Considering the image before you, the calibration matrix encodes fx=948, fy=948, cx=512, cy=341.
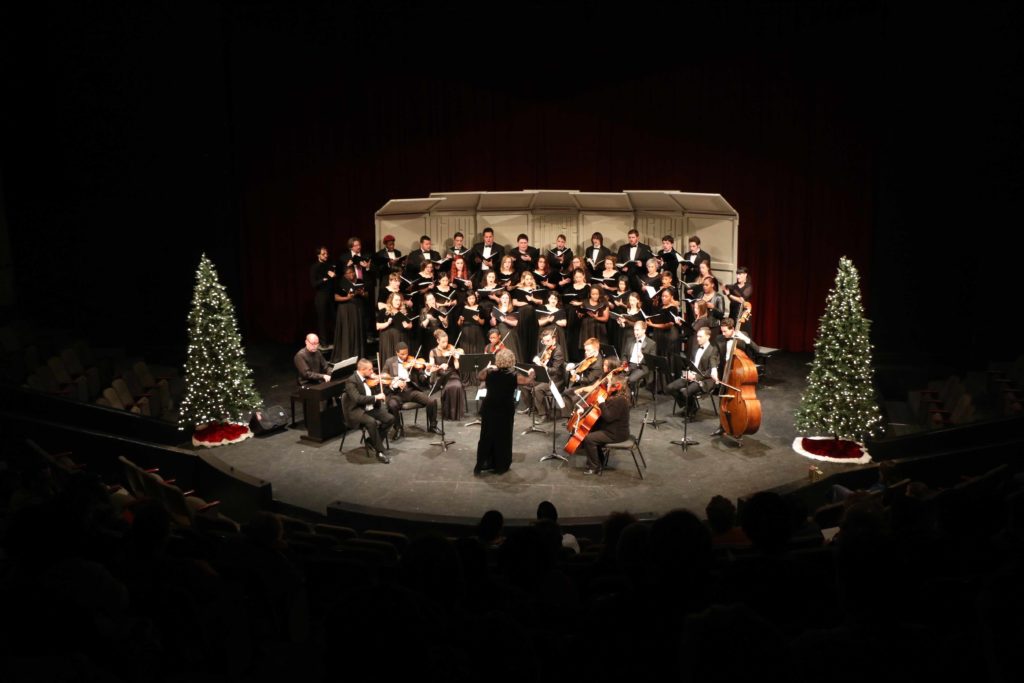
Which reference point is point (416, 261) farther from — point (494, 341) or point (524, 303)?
point (494, 341)

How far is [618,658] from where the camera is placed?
3254 millimetres

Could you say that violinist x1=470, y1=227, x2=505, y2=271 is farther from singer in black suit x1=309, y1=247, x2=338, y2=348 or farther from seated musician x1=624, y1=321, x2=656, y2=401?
seated musician x1=624, y1=321, x2=656, y2=401

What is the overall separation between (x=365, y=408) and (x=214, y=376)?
2.01 meters

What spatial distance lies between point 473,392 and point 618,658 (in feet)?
32.1

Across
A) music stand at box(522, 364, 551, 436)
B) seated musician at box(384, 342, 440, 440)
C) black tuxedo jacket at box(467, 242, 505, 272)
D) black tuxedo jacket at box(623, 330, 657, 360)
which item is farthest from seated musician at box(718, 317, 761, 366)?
seated musician at box(384, 342, 440, 440)

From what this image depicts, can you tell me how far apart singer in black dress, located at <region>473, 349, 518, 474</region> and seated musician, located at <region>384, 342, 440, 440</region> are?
1.35m

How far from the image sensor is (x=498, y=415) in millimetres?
9812

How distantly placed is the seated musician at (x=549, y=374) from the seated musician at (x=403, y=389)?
1.25 m

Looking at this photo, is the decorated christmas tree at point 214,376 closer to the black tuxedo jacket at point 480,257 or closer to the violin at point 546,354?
the violin at point 546,354

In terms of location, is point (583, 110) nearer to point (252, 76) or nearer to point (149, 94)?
point (252, 76)

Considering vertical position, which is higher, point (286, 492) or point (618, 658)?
point (618, 658)

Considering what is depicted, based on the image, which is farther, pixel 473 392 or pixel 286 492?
pixel 473 392

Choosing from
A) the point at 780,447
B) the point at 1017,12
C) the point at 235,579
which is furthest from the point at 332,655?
the point at 1017,12

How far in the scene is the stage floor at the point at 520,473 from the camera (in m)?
9.23
